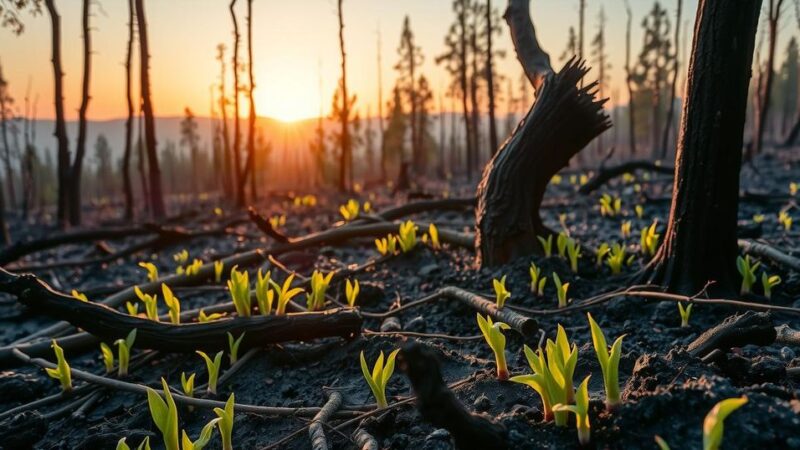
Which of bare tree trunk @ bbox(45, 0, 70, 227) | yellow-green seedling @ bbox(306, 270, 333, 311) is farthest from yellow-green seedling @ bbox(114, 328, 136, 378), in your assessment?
bare tree trunk @ bbox(45, 0, 70, 227)

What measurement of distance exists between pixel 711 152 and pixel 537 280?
4.75 feet

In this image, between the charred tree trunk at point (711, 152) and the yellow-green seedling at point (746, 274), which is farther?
the yellow-green seedling at point (746, 274)

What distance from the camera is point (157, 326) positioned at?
2.96 meters

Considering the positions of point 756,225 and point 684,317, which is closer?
point 684,317

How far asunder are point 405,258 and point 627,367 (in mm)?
3338

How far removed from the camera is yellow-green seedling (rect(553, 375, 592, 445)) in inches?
56.2

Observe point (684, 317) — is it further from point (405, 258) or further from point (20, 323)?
point (20, 323)

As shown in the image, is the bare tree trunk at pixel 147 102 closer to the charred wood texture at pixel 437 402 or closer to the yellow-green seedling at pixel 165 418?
the yellow-green seedling at pixel 165 418

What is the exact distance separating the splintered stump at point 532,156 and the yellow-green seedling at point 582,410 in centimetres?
272

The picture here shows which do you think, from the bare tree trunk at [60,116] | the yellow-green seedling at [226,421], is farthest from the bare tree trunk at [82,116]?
the yellow-green seedling at [226,421]

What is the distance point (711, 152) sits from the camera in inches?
117

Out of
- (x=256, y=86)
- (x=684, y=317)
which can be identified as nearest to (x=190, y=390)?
(x=684, y=317)

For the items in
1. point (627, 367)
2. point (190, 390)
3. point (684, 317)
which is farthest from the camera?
point (684, 317)

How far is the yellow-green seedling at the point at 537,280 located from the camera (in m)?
3.45
